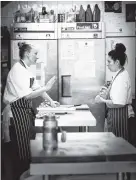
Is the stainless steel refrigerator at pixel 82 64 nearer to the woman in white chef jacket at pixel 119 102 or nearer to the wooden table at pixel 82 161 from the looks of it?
the woman in white chef jacket at pixel 119 102

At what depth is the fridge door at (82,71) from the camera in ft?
14.3

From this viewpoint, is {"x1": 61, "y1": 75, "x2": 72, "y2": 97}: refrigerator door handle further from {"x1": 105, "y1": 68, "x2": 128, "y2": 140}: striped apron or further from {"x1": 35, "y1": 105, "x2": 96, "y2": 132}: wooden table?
{"x1": 35, "y1": 105, "x2": 96, "y2": 132}: wooden table

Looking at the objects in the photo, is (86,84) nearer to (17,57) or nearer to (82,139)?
(17,57)

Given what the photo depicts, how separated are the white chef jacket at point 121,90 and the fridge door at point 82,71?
2.06 ft

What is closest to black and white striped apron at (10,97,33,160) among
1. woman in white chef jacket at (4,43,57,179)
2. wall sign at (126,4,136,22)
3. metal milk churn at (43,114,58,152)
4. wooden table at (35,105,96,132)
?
woman in white chef jacket at (4,43,57,179)

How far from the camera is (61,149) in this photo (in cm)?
192

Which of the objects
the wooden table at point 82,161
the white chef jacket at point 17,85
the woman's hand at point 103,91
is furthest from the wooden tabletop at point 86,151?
the woman's hand at point 103,91

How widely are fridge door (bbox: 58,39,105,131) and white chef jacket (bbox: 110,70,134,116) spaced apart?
629 millimetres

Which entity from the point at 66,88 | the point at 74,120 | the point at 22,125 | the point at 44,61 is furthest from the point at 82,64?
the point at 74,120

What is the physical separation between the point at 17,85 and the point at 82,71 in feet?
3.21

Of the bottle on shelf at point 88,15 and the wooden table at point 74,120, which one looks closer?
the wooden table at point 74,120

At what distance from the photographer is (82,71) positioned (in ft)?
14.3

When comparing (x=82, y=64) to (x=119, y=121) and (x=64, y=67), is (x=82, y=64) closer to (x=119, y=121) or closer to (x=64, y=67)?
(x=64, y=67)

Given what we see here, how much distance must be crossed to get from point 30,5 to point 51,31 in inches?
17.4
